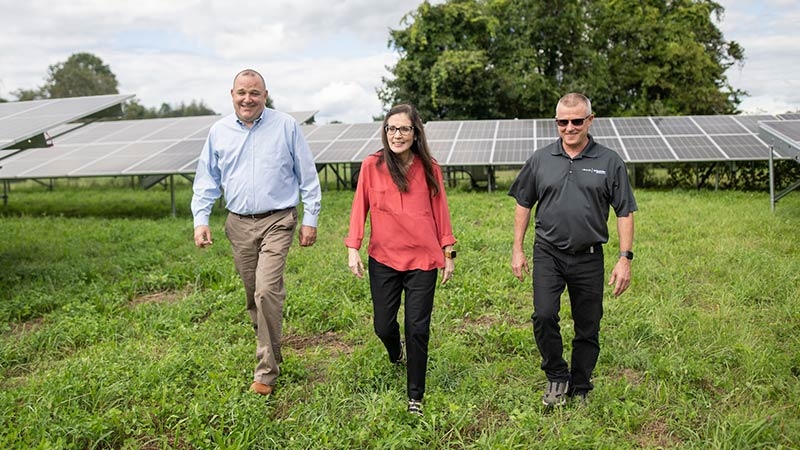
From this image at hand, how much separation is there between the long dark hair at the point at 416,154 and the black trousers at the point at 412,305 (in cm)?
46

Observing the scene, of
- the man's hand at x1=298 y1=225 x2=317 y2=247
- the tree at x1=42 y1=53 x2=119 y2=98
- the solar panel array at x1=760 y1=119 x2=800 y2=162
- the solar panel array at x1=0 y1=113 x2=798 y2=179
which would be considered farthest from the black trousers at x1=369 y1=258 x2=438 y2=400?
the tree at x1=42 y1=53 x2=119 y2=98

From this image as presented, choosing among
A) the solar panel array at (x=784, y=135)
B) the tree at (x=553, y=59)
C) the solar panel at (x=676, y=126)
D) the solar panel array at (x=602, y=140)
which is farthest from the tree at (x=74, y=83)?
the solar panel array at (x=784, y=135)

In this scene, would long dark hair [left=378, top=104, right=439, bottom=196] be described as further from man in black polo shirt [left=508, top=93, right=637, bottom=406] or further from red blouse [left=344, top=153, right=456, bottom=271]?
man in black polo shirt [left=508, top=93, right=637, bottom=406]

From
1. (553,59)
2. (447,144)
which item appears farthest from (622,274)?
(553,59)

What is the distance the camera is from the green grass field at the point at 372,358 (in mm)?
3414

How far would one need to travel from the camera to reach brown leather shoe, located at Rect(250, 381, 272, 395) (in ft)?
12.7

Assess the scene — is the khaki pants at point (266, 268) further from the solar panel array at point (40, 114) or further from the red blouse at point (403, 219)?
the solar panel array at point (40, 114)

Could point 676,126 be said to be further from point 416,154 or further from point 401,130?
point 401,130

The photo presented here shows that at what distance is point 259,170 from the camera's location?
4.00 metres

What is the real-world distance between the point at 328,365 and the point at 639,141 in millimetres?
12644

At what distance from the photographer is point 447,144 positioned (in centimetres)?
1666

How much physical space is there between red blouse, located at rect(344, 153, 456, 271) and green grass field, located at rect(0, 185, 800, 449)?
0.77 metres

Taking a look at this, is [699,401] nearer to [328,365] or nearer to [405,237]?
[405,237]

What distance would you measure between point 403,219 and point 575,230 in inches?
35.4
